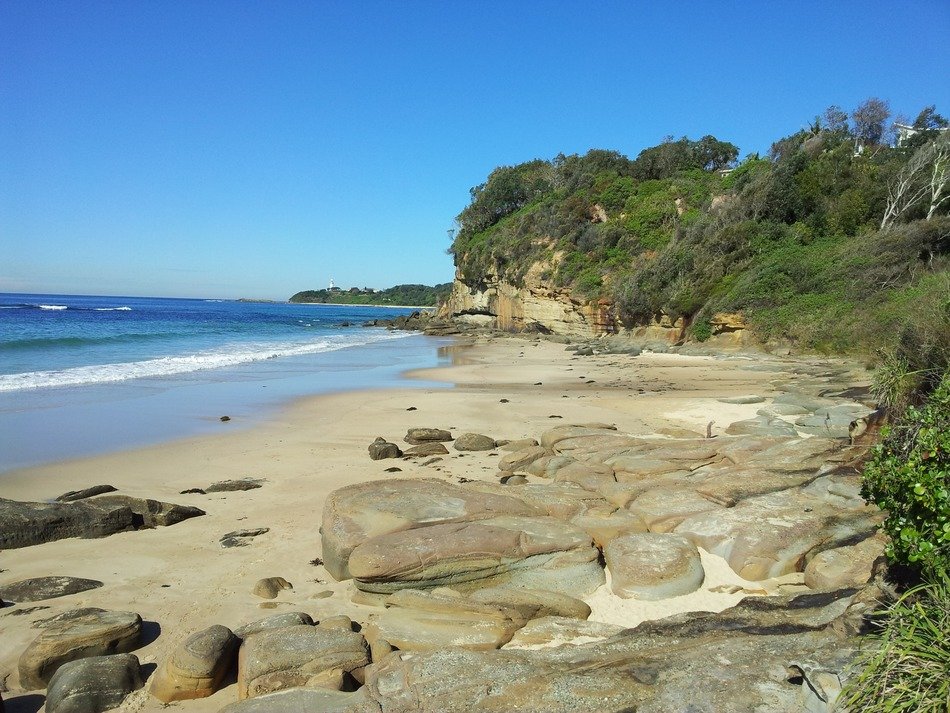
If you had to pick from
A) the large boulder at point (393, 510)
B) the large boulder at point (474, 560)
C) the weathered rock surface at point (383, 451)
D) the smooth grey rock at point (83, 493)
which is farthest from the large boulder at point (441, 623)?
the smooth grey rock at point (83, 493)

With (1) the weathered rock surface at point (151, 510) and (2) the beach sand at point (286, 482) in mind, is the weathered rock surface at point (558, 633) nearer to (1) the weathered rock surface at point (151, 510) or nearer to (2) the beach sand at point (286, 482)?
(2) the beach sand at point (286, 482)

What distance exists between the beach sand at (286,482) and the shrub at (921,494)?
2.29 m

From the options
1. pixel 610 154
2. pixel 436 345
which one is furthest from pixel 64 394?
pixel 610 154

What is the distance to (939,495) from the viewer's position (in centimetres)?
300

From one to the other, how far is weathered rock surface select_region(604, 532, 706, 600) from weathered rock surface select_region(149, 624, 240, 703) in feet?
10.9

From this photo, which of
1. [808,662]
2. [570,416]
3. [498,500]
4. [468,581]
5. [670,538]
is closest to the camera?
[808,662]

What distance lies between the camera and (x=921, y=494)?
3.05 metres

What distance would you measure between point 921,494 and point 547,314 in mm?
38353

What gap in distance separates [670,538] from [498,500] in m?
1.84

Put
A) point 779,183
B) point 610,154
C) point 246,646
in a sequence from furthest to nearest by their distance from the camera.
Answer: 1. point 610,154
2. point 779,183
3. point 246,646

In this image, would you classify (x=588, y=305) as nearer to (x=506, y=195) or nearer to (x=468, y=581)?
(x=506, y=195)

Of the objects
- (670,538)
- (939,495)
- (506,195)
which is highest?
(506,195)

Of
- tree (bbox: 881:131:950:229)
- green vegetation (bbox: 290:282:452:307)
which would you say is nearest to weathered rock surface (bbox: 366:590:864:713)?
tree (bbox: 881:131:950:229)

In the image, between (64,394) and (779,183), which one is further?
(779,183)
